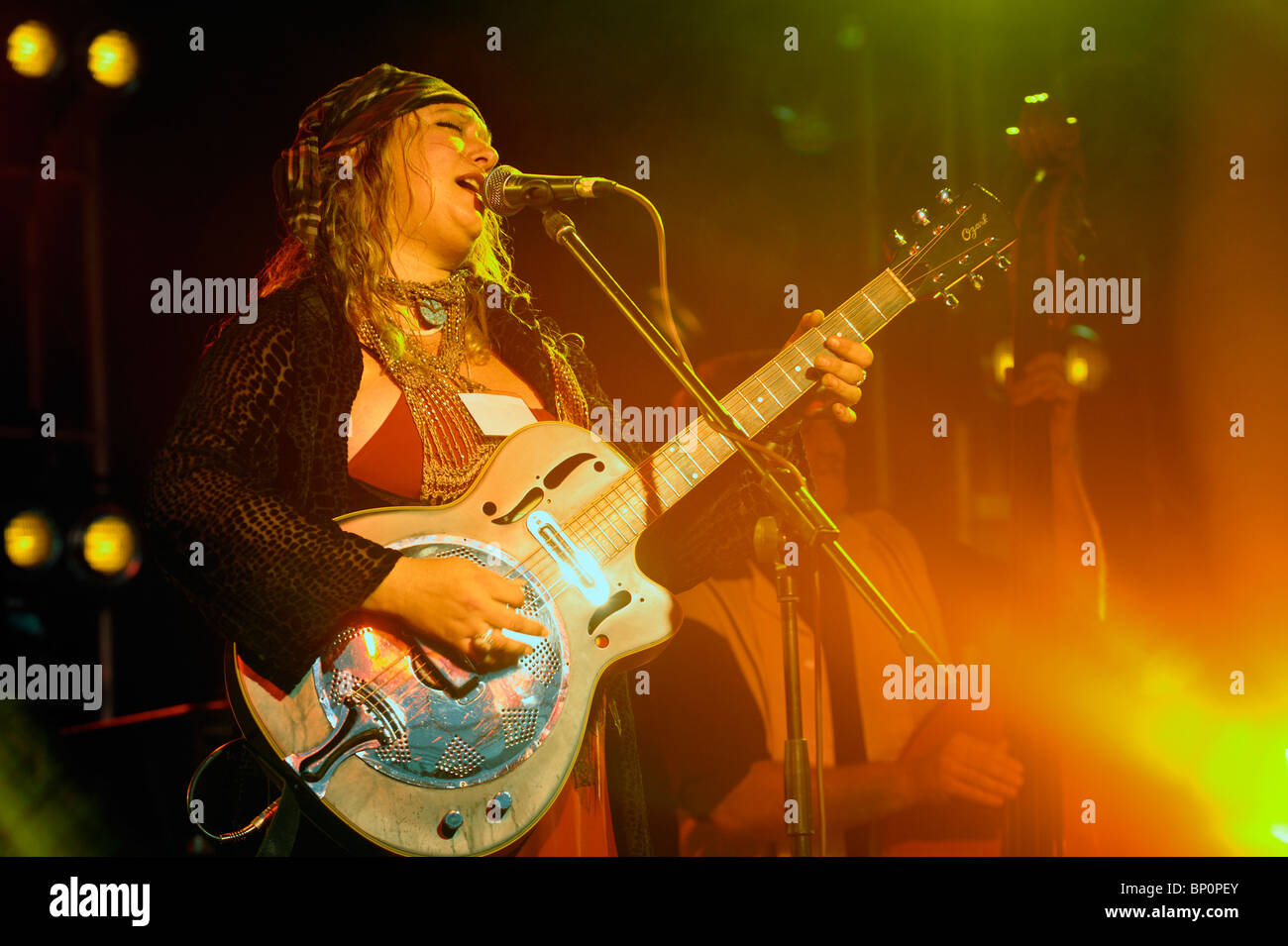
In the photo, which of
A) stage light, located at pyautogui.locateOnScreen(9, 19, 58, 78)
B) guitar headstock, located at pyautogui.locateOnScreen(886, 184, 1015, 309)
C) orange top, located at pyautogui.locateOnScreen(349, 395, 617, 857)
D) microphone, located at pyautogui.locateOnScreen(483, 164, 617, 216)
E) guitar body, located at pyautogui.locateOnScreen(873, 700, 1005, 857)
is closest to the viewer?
microphone, located at pyautogui.locateOnScreen(483, 164, 617, 216)

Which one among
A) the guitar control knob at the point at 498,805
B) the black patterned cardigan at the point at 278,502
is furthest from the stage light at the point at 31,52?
the guitar control knob at the point at 498,805

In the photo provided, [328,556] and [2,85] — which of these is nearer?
[328,556]

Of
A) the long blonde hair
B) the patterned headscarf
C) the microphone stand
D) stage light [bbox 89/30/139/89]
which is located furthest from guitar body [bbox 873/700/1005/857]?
stage light [bbox 89/30/139/89]

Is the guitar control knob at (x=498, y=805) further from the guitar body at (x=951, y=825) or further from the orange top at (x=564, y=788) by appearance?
the guitar body at (x=951, y=825)

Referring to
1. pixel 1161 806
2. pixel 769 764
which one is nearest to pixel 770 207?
pixel 769 764

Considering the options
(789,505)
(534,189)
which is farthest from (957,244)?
(534,189)

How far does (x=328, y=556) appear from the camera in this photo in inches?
75.4

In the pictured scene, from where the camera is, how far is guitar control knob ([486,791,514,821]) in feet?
6.50

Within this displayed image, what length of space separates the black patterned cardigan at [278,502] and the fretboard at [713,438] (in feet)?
0.31

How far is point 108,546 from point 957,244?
2025mm

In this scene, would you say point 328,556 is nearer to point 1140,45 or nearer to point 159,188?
point 159,188

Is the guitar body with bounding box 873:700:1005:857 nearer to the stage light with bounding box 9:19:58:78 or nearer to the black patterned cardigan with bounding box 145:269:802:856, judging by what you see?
the black patterned cardigan with bounding box 145:269:802:856

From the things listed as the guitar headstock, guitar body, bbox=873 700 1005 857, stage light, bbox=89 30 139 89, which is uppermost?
stage light, bbox=89 30 139 89
